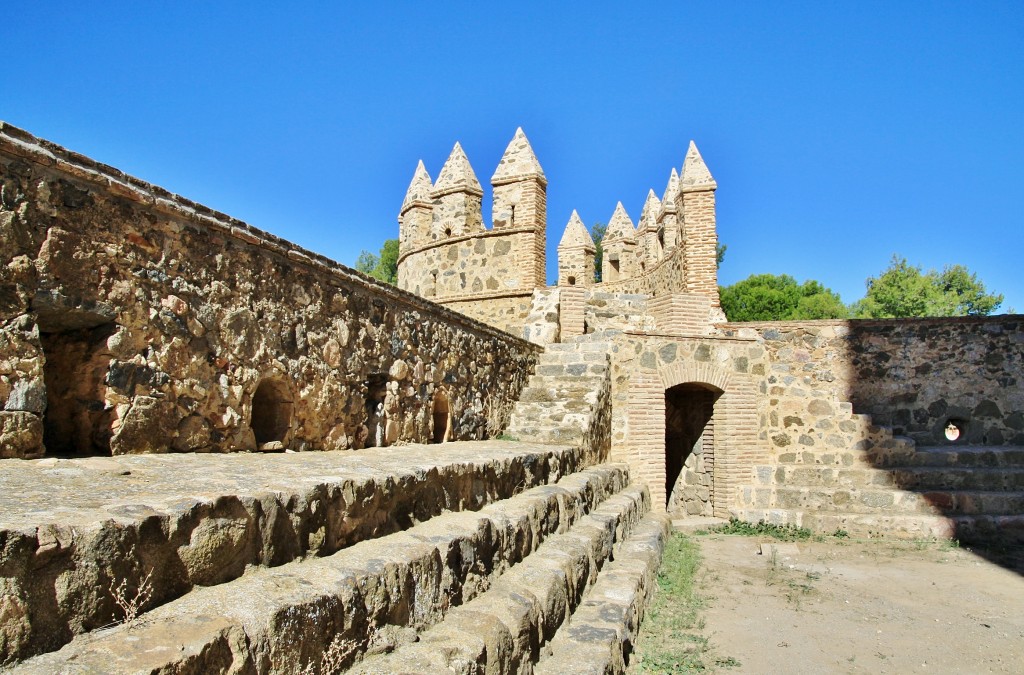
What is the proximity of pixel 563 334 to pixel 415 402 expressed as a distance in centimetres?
690

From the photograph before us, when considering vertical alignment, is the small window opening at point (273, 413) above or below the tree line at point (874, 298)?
below

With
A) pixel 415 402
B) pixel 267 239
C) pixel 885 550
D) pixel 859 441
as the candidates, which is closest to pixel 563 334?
pixel 859 441

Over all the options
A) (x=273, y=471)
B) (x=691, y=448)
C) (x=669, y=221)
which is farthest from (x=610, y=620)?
(x=669, y=221)

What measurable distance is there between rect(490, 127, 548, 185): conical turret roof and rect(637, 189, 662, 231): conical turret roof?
7934mm

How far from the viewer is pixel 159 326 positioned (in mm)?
3279

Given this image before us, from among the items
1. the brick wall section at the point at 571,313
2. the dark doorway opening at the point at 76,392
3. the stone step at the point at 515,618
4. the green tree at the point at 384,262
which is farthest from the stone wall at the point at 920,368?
the green tree at the point at 384,262

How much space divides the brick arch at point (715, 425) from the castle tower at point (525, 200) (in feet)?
15.4

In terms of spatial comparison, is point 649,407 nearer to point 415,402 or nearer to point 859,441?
point 859,441

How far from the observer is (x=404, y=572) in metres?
2.65

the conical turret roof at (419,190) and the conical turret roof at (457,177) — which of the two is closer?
the conical turret roof at (457,177)

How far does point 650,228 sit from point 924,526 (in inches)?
567

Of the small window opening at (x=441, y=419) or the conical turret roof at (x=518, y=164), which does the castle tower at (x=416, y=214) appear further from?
the small window opening at (x=441, y=419)

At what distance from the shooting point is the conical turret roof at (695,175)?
14.6 m

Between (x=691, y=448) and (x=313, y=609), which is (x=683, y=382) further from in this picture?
(x=313, y=609)
